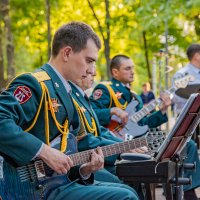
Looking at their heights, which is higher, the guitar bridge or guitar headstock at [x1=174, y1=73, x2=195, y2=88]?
the guitar bridge

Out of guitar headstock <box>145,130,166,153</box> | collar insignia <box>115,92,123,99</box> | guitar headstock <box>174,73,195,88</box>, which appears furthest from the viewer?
guitar headstock <box>174,73,195,88</box>

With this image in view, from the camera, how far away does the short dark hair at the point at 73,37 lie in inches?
173

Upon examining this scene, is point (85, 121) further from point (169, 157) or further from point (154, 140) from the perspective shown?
point (169, 157)

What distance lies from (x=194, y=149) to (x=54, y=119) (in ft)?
13.1

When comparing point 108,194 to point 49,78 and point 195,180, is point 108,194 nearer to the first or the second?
point 49,78

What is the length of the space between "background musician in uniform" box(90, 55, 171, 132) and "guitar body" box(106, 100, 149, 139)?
67 mm

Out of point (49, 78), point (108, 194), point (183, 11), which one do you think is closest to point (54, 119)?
point (49, 78)

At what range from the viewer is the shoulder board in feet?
13.8

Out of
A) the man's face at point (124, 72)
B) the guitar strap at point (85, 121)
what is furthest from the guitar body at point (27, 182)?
the man's face at point (124, 72)

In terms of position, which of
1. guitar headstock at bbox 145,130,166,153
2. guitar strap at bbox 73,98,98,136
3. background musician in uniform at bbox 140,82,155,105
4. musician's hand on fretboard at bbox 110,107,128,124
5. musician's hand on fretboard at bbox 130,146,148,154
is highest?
guitar strap at bbox 73,98,98,136

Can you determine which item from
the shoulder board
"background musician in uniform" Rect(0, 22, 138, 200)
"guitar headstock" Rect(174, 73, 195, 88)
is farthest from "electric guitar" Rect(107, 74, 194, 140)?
the shoulder board

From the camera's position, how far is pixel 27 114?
4047 millimetres

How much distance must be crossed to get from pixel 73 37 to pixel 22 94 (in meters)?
0.61

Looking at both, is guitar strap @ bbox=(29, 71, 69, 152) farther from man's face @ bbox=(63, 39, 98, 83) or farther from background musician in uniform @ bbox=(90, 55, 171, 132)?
background musician in uniform @ bbox=(90, 55, 171, 132)
